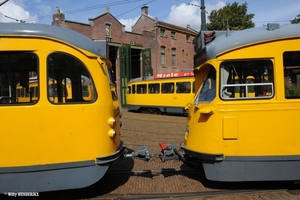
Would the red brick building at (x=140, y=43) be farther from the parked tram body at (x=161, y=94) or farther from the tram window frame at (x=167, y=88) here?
the tram window frame at (x=167, y=88)

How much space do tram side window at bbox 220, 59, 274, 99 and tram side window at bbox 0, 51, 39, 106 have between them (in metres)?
2.89

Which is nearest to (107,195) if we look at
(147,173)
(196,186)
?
(147,173)

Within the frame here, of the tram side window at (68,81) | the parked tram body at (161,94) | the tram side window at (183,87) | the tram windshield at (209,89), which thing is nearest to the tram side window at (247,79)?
the tram windshield at (209,89)

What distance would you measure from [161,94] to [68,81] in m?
14.4

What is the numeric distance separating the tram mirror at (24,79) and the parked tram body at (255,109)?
2.74m

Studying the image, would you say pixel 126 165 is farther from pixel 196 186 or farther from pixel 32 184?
pixel 32 184

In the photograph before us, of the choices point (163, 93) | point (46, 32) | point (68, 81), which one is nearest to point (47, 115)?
point (68, 81)

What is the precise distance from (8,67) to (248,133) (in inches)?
148

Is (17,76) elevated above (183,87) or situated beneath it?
situated beneath

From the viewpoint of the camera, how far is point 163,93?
18328 millimetres

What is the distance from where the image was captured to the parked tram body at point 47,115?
386 centimetres

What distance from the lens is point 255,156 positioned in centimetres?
414

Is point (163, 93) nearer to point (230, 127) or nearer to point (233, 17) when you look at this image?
point (230, 127)

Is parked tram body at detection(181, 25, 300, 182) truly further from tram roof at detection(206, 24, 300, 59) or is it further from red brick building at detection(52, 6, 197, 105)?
red brick building at detection(52, 6, 197, 105)
